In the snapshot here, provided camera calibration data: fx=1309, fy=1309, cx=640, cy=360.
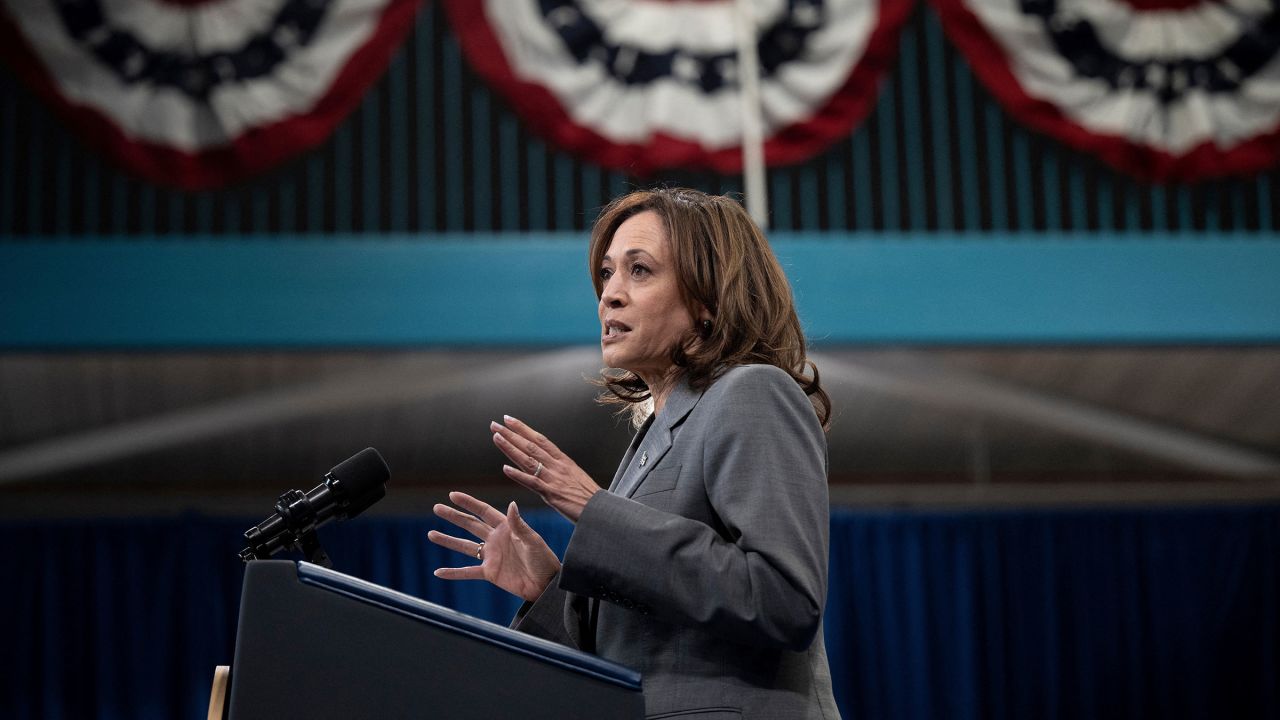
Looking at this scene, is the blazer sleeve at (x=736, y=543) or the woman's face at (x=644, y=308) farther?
the woman's face at (x=644, y=308)

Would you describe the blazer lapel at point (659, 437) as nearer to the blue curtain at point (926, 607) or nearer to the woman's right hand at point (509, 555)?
the woman's right hand at point (509, 555)

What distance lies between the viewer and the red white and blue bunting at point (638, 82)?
4.87 metres

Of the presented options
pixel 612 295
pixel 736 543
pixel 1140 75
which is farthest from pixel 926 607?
pixel 736 543

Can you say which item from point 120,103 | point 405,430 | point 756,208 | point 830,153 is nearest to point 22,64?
point 120,103

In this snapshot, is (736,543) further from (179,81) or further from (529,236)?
(179,81)

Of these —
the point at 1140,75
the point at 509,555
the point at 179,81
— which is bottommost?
the point at 509,555

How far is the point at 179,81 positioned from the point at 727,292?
3.96m

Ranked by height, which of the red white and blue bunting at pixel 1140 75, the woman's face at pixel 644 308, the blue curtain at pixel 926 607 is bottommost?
the blue curtain at pixel 926 607

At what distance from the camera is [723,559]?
44.9 inches

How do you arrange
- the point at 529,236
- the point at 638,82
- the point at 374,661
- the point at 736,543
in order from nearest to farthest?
the point at 374,661 → the point at 736,543 → the point at 529,236 → the point at 638,82

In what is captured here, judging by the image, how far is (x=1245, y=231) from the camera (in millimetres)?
5137

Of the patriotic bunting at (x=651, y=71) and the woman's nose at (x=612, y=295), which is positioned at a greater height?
the patriotic bunting at (x=651, y=71)

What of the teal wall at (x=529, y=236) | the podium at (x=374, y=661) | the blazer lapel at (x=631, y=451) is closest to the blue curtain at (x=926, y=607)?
the teal wall at (x=529, y=236)

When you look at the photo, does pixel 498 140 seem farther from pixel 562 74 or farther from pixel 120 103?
pixel 120 103
